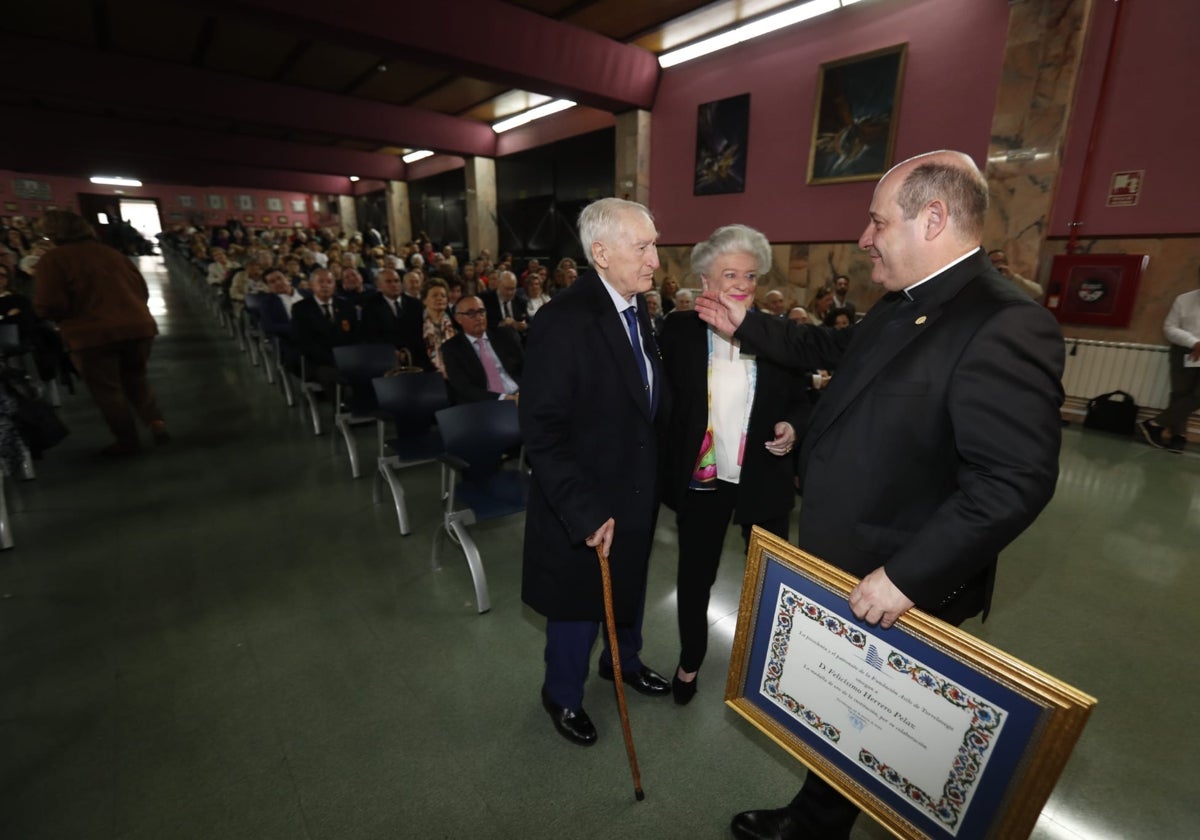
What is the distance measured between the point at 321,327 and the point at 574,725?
4.41 metres

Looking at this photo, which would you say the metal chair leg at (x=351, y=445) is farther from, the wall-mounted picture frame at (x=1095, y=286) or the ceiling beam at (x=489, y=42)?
the wall-mounted picture frame at (x=1095, y=286)

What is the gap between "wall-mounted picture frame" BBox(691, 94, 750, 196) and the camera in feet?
25.7

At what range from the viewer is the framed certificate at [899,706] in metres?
0.85

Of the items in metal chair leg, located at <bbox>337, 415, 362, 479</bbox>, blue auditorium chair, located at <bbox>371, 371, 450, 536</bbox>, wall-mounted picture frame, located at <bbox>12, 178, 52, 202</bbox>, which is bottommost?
metal chair leg, located at <bbox>337, 415, 362, 479</bbox>

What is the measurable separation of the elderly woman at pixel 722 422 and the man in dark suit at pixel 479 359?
179cm

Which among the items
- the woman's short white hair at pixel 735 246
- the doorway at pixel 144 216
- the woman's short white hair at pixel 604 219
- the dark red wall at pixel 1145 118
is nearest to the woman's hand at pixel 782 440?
the woman's short white hair at pixel 735 246

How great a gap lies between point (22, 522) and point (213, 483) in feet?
3.08

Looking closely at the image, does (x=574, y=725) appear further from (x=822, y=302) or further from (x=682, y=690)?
(x=822, y=302)

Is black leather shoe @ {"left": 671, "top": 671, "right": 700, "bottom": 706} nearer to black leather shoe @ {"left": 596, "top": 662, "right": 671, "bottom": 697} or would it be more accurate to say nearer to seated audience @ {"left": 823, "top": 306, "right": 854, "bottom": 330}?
black leather shoe @ {"left": 596, "top": 662, "right": 671, "bottom": 697}

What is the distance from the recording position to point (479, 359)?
12.8 feet

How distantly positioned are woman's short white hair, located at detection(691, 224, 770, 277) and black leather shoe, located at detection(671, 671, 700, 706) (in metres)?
1.47

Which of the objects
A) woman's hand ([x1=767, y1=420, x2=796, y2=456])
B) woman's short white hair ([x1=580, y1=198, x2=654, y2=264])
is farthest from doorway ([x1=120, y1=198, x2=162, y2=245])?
woman's hand ([x1=767, y1=420, x2=796, y2=456])

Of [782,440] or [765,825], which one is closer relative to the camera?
[765,825]

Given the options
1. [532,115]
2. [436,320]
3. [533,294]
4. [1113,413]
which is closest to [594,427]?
[436,320]
